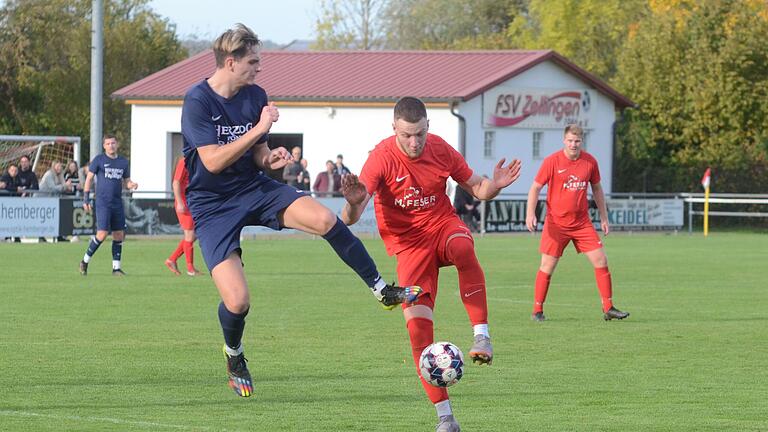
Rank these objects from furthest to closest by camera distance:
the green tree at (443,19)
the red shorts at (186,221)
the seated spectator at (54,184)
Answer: the green tree at (443,19), the seated spectator at (54,184), the red shorts at (186,221)

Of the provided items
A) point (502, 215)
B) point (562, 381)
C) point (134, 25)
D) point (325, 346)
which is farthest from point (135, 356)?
point (134, 25)

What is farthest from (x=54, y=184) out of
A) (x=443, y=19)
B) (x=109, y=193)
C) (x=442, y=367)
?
(x=443, y=19)

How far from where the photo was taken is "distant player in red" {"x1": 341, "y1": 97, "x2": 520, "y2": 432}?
848cm

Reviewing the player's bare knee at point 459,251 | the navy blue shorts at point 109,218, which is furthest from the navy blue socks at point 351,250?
the navy blue shorts at point 109,218

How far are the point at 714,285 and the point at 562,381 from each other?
10.2m

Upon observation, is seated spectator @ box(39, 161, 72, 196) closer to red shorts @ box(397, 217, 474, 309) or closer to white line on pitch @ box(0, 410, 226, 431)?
white line on pitch @ box(0, 410, 226, 431)

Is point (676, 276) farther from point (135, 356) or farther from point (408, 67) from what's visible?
point (408, 67)

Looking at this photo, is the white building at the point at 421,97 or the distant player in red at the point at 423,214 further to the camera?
the white building at the point at 421,97

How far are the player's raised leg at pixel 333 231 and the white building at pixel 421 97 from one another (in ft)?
108

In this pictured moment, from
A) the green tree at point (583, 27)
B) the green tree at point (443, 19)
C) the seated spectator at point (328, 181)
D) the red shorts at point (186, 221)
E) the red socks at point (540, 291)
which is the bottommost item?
the red socks at point (540, 291)

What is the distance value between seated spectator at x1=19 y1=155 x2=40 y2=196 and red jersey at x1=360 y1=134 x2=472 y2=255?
72.5ft

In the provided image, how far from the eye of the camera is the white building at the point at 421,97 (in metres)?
42.3

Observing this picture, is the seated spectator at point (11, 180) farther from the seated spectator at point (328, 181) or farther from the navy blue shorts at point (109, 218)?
the navy blue shorts at point (109, 218)

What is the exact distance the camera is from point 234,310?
8648mm
